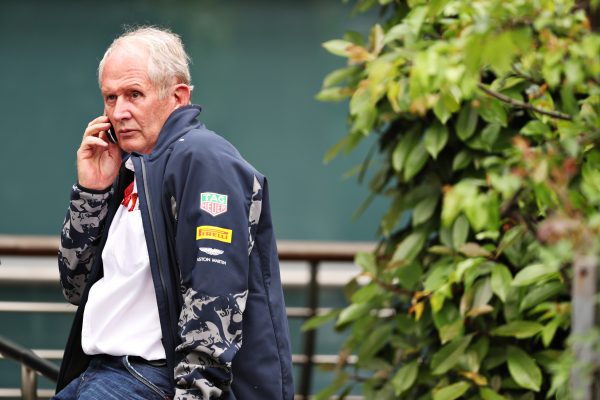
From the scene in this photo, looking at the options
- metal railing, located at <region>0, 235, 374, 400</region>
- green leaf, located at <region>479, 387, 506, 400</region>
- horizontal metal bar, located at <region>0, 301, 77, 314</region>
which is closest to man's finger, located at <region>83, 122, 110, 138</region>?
green leaf, located at <region>479, 387, 506, 400</region>

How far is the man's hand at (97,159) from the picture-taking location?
300 cm

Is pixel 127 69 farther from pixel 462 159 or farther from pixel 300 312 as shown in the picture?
pixel 300 312

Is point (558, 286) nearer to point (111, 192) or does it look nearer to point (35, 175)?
point (111, 192)

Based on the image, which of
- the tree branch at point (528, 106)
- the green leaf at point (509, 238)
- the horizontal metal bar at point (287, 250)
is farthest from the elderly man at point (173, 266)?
the horizontal metal bar at point (287, 250)

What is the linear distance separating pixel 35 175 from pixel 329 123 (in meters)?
1.57

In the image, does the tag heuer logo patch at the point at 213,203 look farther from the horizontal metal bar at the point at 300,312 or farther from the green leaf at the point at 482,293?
the horizontal metal bar at the point at 300,312

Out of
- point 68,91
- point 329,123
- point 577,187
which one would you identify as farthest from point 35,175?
point 577,187

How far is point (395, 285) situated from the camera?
4.02 metres

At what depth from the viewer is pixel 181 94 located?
2.91 metres

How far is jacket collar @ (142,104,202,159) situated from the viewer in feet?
8.97

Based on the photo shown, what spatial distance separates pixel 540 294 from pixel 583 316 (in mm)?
1775

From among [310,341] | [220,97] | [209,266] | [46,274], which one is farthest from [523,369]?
[46,274]

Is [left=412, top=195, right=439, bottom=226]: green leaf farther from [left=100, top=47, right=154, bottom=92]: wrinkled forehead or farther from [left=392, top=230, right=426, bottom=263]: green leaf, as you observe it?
[left=100, top=47, right=154, bottom=92]: wrinkled forehead

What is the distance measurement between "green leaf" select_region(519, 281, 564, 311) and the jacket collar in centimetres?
115
